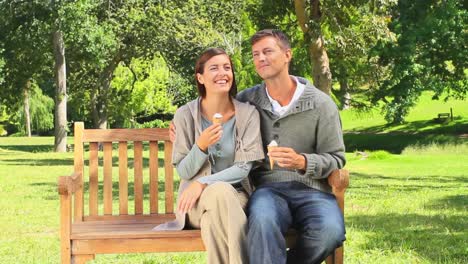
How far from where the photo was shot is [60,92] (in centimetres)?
3216

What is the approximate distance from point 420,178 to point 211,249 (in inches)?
557

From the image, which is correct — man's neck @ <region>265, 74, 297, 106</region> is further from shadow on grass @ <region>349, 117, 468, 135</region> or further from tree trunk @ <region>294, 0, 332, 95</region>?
shadow on grass @ <region>349, 117, 468, 135</region>

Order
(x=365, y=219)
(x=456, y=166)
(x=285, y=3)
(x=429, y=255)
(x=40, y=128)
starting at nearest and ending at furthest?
(x=429, y=255), (x=365, y=219), (x=285, y=3), (x=456, y=166), (x=40, y=128)

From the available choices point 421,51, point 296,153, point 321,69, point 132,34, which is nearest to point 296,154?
point 296,153

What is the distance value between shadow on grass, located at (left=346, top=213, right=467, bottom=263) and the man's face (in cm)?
264

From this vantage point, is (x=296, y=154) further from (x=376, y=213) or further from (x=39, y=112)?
(x=39, y=112)

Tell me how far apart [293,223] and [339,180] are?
336 millimetres

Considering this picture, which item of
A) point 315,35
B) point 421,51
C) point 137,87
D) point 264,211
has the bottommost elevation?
point 264,211

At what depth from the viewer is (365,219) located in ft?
31.2

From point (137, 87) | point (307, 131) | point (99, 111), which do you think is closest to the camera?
point (307, 131)

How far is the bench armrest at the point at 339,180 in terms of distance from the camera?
4.38 meters

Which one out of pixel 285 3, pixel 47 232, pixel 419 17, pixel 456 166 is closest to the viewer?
pixel 47 232

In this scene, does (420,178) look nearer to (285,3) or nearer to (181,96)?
(285,3)

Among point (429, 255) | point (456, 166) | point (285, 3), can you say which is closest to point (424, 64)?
point (456, 166)
